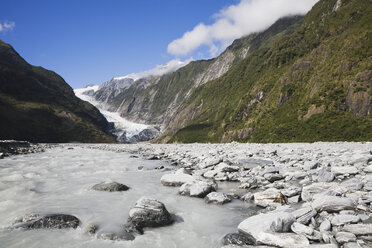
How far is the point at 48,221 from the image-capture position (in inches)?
275

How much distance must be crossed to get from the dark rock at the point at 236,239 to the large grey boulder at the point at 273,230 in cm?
12

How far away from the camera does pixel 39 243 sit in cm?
580

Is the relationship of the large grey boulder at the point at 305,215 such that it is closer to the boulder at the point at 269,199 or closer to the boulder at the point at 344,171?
the boulder at the point at 269,199

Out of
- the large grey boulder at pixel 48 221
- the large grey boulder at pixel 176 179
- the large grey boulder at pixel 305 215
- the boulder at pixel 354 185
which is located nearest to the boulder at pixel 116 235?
the large grey boulder at pixel 48 221

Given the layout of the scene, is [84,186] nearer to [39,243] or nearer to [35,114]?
[39,243]

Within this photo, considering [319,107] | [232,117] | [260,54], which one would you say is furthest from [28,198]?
[260,54]

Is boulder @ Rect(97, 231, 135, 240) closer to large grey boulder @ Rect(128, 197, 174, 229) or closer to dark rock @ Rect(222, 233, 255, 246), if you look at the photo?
large grey boulder @ Rect(128, 197, 174, 229)

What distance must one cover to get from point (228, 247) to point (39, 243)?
16.1 feet

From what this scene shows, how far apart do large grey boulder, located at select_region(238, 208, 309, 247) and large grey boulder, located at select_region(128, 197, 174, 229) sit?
243cm

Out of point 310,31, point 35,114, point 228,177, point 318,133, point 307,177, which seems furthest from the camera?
point 35,114

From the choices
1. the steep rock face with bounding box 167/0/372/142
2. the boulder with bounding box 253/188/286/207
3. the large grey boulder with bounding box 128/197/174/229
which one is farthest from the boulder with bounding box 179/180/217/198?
the steep rock face with bounding box 167/0/372/142

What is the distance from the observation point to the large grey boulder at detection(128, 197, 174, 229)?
700 cm

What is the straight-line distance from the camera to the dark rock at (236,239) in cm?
570

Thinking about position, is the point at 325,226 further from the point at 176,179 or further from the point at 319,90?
the point at 319,90
